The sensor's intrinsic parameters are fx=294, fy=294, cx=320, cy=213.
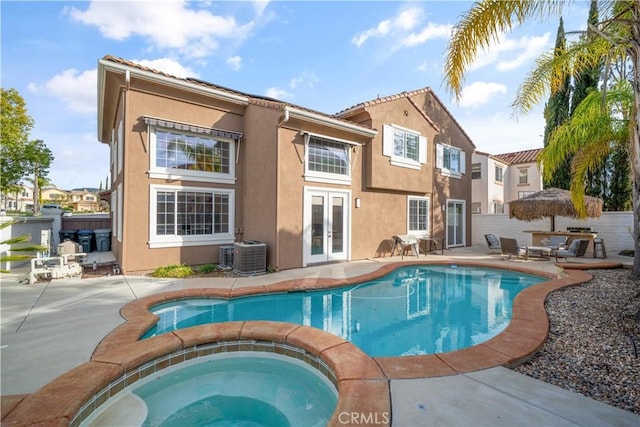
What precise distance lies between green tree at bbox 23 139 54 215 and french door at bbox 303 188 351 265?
2849 cm

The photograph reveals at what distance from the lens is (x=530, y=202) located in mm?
15305

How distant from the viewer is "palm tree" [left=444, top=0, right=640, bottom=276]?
18.5 ft

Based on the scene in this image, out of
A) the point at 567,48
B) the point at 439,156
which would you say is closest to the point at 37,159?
the point at 439,156

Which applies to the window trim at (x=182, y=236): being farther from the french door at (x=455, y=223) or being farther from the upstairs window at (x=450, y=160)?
the french door at (x=455, y=223)

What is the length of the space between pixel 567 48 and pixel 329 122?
292 inches

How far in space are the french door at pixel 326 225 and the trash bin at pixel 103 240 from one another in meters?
10.6

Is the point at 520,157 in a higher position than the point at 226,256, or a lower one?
higher

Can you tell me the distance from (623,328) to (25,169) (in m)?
39.7

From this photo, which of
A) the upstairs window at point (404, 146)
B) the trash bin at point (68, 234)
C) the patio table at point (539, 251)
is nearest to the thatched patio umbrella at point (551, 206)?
the patio table at point (539, 251)

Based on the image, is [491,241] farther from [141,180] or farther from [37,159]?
[37,159]

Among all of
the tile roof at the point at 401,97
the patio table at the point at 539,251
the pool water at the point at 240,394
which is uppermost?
the tile roof at the point at 401,97

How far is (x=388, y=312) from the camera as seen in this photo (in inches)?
294

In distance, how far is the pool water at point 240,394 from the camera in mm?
3680

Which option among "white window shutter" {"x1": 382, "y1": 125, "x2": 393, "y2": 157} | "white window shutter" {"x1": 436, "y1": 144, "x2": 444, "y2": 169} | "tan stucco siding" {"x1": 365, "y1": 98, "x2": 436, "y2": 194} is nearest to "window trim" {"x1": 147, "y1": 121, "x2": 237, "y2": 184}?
"tan stucco siding" {"x1": 365, "y1": 98, "x2": 436, "y2": 194}
